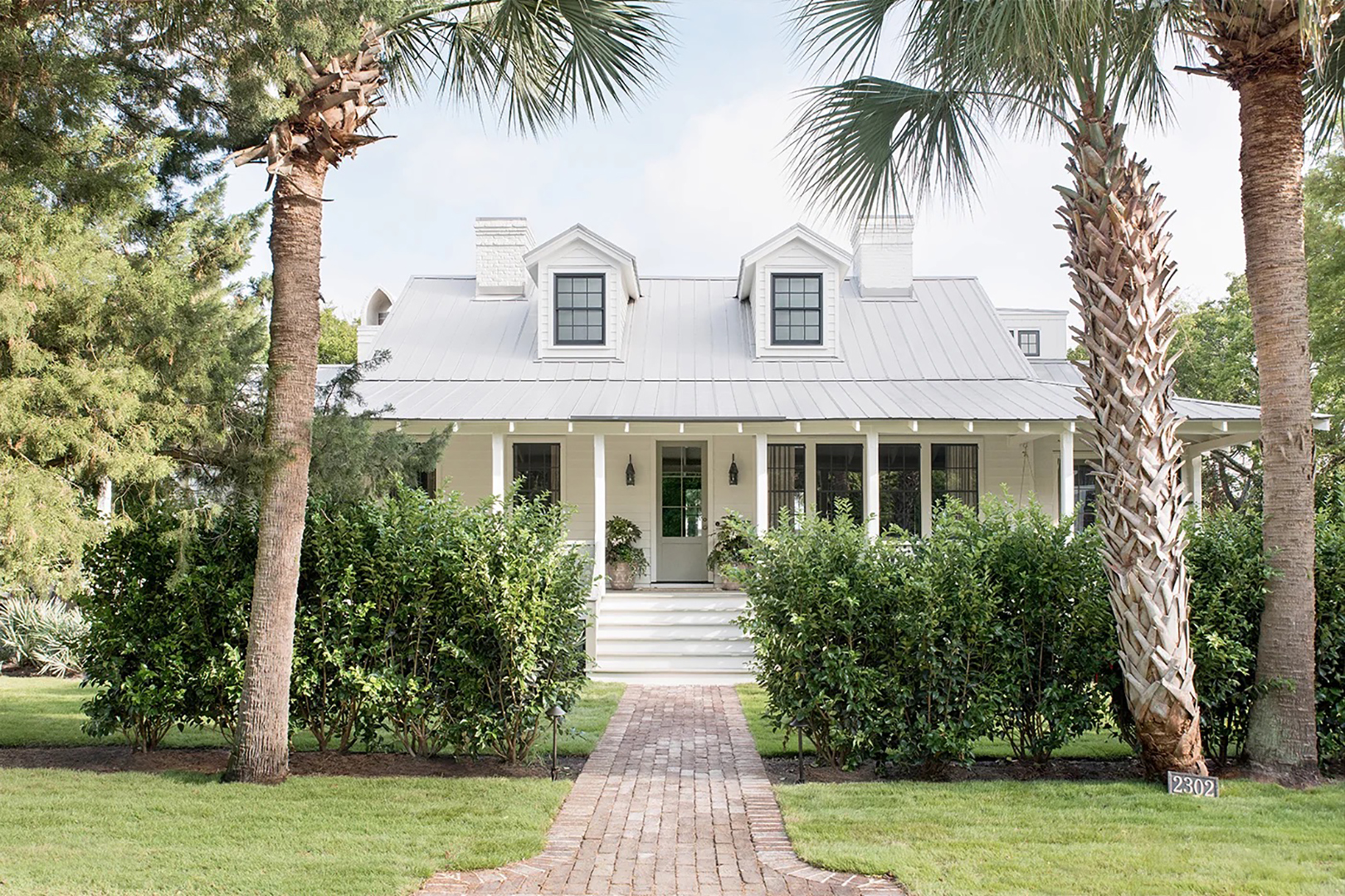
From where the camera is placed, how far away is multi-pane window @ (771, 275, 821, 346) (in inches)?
633

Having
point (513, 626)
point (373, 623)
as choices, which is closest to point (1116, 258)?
point (513, 626)

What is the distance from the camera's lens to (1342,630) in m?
6.36

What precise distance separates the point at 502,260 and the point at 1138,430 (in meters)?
14.0

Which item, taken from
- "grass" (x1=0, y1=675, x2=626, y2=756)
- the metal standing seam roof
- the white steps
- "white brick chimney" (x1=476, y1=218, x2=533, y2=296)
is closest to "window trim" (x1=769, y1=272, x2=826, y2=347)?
the metal standing seam roof

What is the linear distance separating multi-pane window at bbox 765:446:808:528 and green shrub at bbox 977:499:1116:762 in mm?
8752

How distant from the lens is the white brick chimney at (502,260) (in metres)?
17.9

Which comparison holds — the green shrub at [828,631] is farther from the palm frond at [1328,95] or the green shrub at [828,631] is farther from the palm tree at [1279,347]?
the palm frond at [1328,95]

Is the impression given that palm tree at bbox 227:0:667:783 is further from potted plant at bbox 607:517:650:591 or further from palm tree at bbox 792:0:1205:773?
potted plant at bbox 607:517:650:591

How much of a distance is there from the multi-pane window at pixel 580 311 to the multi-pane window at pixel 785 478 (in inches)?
139

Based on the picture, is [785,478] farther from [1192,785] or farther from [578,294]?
[1192,785]

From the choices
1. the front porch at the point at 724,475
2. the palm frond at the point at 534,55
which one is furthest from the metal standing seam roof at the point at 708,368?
the palm frond at the point at 534,55

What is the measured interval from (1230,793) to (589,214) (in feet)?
44.8

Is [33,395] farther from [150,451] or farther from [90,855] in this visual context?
[90,855]

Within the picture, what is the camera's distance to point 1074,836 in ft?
16.5
